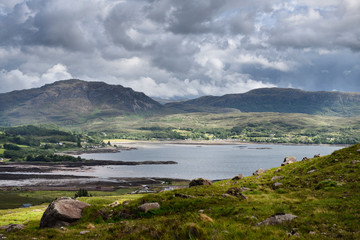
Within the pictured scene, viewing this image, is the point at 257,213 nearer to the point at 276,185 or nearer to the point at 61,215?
the point at 276,185

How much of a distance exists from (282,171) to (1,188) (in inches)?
5964

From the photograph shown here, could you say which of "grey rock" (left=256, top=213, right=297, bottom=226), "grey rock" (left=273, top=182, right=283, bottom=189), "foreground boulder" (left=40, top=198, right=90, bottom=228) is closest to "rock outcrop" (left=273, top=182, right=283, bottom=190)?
"grey rock" (left=273, top=182, right=283, bottom=189)

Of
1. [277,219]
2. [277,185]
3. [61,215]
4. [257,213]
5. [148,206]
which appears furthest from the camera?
[277,185]

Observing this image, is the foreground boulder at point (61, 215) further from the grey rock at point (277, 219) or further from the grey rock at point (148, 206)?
the grey rock at point (277, 219)

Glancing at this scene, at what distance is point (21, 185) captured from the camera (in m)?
165

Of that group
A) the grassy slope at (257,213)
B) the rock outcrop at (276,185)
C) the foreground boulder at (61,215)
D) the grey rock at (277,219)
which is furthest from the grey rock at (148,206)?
the rock outcrop at (276,185)

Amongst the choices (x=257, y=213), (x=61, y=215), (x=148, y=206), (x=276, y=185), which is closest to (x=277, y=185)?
(x=276, y=185)

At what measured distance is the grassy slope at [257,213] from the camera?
17328mm

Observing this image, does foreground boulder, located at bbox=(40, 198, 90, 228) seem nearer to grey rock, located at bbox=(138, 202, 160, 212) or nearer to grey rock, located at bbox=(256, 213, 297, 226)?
grey rock, located at bbox=(138, 202, 160, 212)

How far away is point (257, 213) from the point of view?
2462cm

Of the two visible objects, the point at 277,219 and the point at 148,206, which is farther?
the point at 148,206

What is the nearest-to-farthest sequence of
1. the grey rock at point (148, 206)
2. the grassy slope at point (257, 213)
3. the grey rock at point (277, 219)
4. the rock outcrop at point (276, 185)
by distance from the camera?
the grassy slope at point (257, 213) < the grey rock at point (277, 219) < the grey rock at point (148, 206) < the rock outcrop at point (276, 185)

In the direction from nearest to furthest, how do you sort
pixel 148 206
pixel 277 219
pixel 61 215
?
pixel 277 219 < pixel 148 206 < pixel 61 215

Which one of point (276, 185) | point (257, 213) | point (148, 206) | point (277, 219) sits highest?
point (277, 219)
